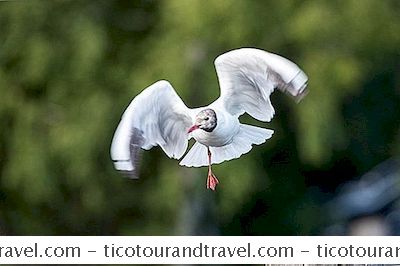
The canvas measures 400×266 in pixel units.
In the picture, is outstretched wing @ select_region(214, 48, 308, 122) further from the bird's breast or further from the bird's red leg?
the bird's red leg

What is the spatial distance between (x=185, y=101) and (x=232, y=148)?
101 millimetres

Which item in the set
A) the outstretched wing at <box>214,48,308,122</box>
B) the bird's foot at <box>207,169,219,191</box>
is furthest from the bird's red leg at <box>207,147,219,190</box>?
the outstretched wing at <box>214,48,308,122</box>

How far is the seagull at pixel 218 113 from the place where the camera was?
45.7 inches

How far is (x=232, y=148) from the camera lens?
122 cm

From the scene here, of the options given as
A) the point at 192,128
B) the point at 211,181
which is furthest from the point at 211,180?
the point at 192,128

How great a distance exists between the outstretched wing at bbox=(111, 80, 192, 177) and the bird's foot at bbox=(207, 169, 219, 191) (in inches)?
2.3

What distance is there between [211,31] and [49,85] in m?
0.28

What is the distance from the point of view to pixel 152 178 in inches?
51.4

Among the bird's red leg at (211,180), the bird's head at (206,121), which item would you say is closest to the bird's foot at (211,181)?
the bird's red leg at (211,180)

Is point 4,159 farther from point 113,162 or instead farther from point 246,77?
point 246,77

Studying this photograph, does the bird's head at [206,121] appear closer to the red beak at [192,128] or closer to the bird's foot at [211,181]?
the red beak at [192,128]

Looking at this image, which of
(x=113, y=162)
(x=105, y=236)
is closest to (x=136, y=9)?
(x=113, y=162)

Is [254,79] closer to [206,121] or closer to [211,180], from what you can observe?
[206,121]

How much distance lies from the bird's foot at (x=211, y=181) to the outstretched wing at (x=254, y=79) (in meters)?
0.12
